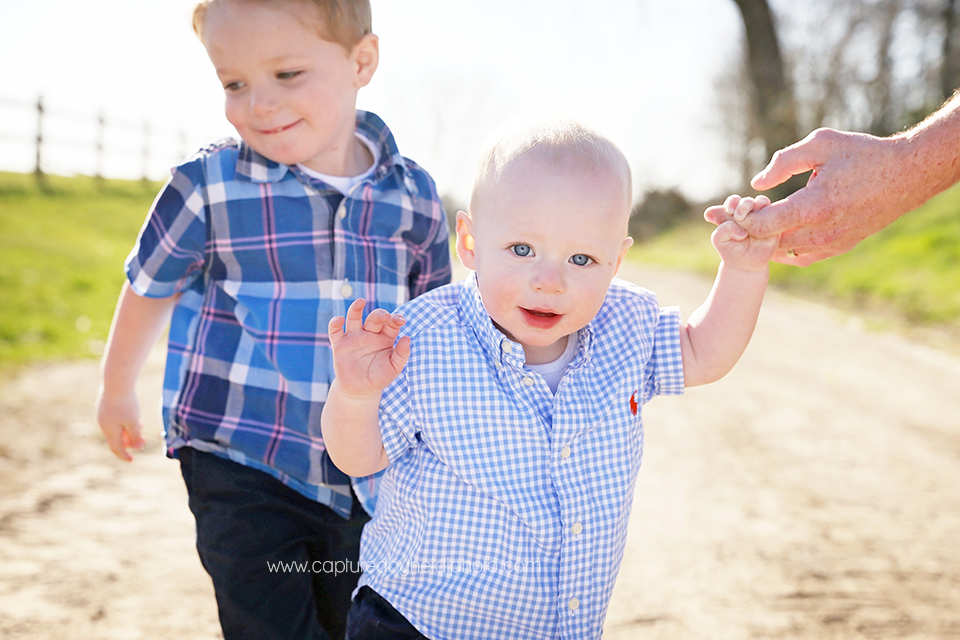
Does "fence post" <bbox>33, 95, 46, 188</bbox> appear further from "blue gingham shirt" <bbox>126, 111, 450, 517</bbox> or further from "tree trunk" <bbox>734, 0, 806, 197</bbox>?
"blue gingham shirt" <bbox>126, 111, 450, 517</bbox>

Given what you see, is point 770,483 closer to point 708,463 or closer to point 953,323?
point 708,463

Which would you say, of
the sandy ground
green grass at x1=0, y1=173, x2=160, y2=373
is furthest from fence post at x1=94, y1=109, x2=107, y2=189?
the sandy ground

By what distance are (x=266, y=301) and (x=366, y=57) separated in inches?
27.9

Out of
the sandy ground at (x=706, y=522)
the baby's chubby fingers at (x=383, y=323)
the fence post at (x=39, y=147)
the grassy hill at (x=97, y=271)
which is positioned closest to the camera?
the baby's chubby fingers at (x=383, y=323)

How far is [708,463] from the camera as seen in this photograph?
4.04 metres

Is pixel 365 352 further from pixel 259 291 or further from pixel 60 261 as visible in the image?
pixel 60 261

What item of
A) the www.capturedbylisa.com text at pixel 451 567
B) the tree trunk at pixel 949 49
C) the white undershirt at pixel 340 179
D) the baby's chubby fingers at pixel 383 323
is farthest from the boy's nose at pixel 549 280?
the tree trunk at pixel 949 49

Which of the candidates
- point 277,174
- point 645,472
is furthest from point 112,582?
point 645,472

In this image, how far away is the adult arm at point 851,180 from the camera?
172 centimetres

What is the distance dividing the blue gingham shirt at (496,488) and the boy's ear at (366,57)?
2.66 ft

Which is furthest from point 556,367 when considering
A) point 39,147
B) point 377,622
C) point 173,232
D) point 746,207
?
point 39,147

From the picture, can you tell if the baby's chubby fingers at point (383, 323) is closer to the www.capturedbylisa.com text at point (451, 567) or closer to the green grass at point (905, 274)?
the www.capturedbylisa.com text at point (451, 567)

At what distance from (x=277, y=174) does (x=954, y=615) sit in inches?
102

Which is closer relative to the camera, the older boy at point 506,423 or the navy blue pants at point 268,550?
the older boy at point 506,423
